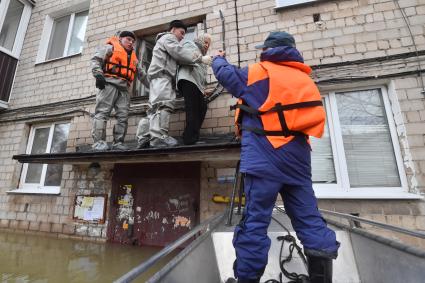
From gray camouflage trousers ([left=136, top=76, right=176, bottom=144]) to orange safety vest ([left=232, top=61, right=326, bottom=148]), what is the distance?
1735 mm

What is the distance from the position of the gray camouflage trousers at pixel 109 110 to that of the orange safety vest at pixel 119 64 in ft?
0.65

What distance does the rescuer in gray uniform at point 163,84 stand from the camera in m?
3.01

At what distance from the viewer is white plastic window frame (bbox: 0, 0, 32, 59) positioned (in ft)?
17.9

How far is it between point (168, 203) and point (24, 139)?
12.1 ft

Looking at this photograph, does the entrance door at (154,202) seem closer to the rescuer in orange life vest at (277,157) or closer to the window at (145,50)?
the window at (145,50)

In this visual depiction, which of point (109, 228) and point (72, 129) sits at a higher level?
point (72, 129)

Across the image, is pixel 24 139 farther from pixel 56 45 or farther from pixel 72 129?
pixel 56 45

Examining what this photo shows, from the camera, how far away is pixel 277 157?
136 cm

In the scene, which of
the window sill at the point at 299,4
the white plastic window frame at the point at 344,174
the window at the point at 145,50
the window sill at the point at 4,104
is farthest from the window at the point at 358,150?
the window sill at the point at 4,104

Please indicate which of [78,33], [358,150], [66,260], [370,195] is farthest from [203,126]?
[78,33]

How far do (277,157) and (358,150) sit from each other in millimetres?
2373

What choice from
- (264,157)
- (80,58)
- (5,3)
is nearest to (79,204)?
(80,58)

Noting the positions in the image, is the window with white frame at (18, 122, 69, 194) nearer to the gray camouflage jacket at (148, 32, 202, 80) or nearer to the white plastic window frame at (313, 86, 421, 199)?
the gray camouflage jacket at (148, 32, 202, 80)

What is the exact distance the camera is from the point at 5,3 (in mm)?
5496
